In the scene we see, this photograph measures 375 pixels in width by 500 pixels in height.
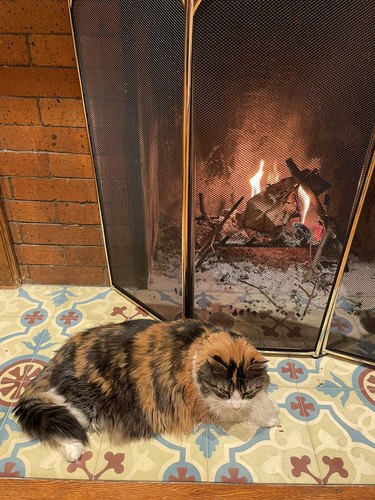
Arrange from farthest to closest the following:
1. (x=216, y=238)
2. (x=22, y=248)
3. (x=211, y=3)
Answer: (x=22, y=248) < (x=216, y=238) < (x=211, y=3)

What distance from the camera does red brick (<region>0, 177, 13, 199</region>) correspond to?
5.41 ft

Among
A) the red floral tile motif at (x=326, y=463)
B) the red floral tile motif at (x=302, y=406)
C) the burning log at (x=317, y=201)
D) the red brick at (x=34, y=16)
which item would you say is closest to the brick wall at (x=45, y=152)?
the red brick at (x=34, y=16)

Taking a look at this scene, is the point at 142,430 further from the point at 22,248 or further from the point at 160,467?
the point at 22,248

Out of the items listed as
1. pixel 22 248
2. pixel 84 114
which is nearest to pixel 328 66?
pixel 84 114

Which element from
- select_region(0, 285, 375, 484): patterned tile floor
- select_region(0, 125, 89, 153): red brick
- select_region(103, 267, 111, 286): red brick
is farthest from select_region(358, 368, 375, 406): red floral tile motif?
select_region(0, 125, 89, 153): red brick

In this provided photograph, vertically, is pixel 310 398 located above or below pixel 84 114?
below

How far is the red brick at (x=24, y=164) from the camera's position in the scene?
1.58 metres

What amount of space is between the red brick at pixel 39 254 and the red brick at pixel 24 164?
0.37 metres

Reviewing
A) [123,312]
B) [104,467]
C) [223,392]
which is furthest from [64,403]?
[123,312]

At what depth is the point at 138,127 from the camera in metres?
1.34

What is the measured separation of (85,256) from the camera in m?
1.85

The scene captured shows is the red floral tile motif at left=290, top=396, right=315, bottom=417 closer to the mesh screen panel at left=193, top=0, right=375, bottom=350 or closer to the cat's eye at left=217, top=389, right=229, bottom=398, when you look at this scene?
the mesh screen panel at left=193, top=0, right=375, bottom=350

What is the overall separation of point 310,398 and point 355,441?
20 cm

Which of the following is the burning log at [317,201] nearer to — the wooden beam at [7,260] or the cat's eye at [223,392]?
the cat's eye at [223,392]
